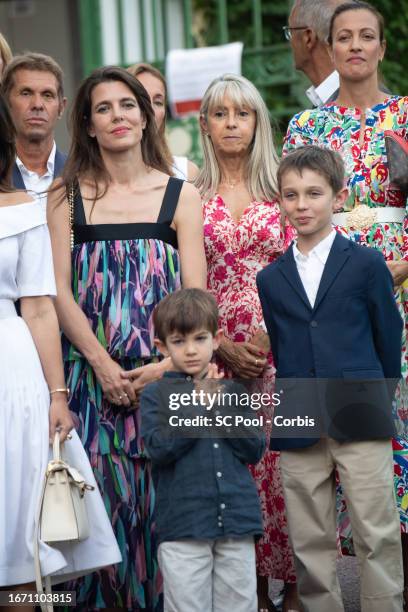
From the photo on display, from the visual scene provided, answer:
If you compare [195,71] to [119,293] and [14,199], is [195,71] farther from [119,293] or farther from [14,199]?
[14,199]

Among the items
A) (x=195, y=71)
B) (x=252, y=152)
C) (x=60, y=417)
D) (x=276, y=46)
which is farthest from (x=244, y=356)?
(x=276, y=46)

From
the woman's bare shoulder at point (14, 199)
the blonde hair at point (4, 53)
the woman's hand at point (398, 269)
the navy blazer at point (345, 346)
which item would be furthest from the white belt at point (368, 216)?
the blonde hair at point (4, 53)

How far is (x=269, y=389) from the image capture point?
5.93 meters

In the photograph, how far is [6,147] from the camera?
509 cm

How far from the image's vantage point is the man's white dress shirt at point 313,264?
511 cm

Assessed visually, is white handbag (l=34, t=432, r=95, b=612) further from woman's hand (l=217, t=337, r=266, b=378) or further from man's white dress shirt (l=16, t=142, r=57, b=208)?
man's white dress shirt (l=16, t=142, r=57, b=208)

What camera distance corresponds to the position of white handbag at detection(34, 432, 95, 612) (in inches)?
186

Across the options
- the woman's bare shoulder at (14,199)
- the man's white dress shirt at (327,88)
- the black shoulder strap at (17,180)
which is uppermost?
the man's white dress shirt at (327,88)

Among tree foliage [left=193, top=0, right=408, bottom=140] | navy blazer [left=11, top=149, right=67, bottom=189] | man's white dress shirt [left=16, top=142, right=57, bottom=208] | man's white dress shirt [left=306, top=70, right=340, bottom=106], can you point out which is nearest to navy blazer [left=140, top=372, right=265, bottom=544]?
navy blazer [left=11, top=149, right=67, bottom=189]

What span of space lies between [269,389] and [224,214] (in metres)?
0.80

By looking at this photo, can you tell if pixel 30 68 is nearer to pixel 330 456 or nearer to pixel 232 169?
pixel 232 169

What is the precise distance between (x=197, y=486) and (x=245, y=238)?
1622mm

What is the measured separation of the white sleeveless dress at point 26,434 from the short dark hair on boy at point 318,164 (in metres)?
0.95

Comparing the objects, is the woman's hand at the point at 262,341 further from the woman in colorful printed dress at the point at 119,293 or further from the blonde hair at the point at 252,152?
the blonde hair at the point at 252,152
